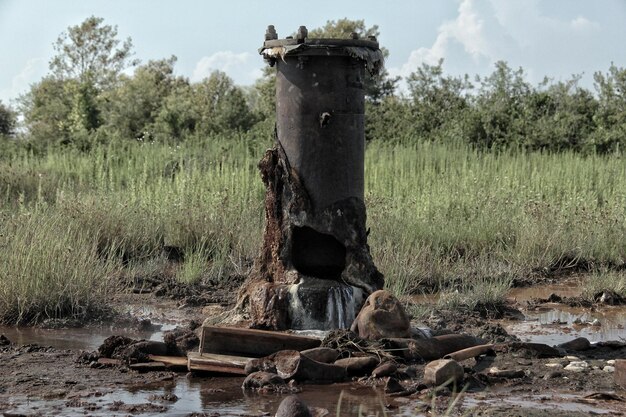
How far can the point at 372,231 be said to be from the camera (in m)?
10.1

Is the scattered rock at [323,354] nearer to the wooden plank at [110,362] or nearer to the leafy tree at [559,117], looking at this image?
the wooden plank at [110,362]

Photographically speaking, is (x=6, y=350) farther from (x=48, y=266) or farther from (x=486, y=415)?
(x=486, y=415)

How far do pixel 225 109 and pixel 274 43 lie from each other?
56.6 feet

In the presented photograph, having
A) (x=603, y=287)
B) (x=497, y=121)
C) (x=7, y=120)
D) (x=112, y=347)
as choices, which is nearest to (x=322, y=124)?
(x=112, y=347)

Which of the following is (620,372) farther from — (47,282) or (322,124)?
(47,282)

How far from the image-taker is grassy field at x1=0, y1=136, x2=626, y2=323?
7590 millimetres

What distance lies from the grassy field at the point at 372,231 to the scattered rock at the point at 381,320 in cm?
196

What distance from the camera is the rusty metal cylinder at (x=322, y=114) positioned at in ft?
20.9

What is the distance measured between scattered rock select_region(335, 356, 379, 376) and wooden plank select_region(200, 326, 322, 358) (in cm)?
36

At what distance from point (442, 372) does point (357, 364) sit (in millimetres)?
608

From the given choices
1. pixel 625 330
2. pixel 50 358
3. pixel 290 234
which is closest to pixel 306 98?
pixel 290 234

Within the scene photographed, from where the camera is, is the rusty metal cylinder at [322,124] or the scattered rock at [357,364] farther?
the rusty metal cylinder at [322,124]

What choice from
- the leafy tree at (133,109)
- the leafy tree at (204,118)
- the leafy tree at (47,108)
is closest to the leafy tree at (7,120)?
the leafy tree at (47,108)

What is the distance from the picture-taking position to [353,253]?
6.46 m
